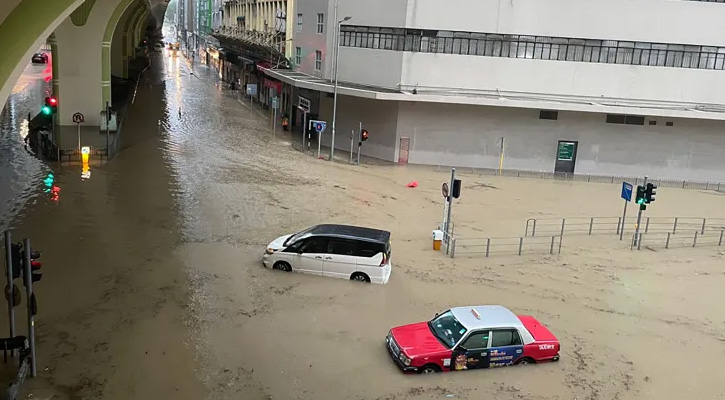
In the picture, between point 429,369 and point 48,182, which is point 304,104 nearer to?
point 48,182

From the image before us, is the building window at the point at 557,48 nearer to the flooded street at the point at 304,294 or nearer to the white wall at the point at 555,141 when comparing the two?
the white wall at the point at 555,141

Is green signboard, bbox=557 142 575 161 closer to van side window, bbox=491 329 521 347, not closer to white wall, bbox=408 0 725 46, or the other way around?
white wall, bbox=408 0 725 46

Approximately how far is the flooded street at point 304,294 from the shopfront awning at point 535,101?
524 centimetres

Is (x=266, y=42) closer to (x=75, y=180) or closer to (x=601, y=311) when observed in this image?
(x=75, y=180)

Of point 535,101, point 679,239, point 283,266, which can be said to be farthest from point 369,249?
point 535,101

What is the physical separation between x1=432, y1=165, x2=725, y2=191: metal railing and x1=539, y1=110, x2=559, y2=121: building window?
2.61 meters

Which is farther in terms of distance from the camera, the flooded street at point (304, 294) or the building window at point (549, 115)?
the building window at point (549, 115)

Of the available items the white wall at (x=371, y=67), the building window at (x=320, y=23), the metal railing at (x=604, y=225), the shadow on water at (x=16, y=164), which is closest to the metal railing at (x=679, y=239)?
the metal railing at (x=604, y=225)

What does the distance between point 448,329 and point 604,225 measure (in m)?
12.5

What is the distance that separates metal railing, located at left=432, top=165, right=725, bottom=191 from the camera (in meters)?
30.7

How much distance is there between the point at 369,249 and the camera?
14969 mm

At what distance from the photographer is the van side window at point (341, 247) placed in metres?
15.1

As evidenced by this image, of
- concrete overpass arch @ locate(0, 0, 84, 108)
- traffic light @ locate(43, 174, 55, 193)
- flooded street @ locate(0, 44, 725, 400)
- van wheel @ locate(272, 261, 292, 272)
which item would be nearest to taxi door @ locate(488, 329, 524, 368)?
flooded street @ locate(0, 44, 725, 400)

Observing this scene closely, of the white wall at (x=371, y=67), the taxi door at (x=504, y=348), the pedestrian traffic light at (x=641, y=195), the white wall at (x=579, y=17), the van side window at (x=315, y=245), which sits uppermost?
the white wall at (x=579, y=17)
